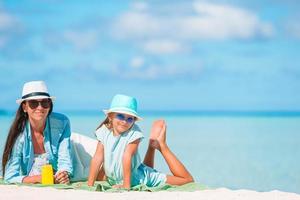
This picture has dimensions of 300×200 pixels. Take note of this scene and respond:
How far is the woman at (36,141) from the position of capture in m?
7.48

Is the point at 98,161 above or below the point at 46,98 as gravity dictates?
below

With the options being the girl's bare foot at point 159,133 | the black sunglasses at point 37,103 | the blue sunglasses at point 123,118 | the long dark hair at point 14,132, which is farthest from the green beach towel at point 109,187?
the black sunglasses at point 37,103

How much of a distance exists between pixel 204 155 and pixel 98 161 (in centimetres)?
803

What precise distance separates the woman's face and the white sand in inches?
36.2

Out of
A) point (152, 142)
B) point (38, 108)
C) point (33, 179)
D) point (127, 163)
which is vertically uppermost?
point (38, 108)

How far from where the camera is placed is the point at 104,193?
21.6ft

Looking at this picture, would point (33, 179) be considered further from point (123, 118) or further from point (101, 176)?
point (123, 118)

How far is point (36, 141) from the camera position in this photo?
773cm

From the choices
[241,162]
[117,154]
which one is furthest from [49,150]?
[241,162]

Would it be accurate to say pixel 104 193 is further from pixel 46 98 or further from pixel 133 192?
pixel 46 98

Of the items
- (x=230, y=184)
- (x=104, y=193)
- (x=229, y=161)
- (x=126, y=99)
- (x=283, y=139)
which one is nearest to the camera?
(x=104, y=193)

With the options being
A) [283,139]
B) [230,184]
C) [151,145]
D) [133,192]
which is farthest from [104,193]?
[283,139]

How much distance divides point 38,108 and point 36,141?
40cm

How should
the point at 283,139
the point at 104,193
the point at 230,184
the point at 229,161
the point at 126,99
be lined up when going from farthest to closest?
1. the point at 283,139
2. the point at 229,161
3. the point at 230,184
4. the point at 126,99
5. the point at 104,193
